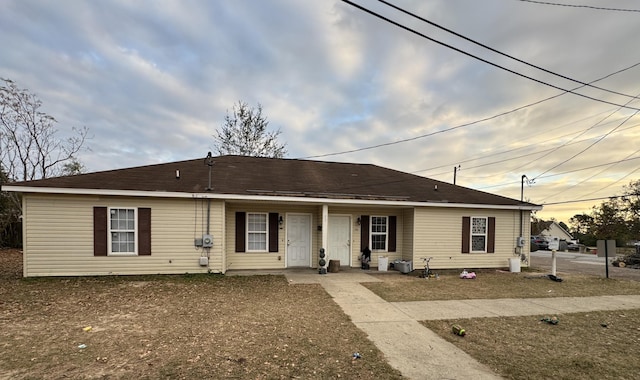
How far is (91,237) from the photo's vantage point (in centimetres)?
945

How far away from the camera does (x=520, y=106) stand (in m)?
12.0

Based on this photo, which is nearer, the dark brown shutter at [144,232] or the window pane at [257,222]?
the dark brown shutter at [144,232]

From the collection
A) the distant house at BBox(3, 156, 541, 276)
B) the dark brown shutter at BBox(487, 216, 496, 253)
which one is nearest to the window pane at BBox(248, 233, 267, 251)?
the distant house at BBox(3, 156, 541, 276)

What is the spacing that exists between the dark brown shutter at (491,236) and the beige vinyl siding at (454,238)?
131 mm

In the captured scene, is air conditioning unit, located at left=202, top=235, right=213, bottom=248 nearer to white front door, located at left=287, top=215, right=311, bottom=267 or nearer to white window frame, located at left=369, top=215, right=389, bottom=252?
white front door, located at left=287, top=215, right=311, bottom=267

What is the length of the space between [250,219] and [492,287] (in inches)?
328

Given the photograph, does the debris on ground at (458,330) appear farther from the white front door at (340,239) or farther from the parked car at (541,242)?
the parked car at (541,242)

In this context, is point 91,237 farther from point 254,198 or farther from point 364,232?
point 364,232

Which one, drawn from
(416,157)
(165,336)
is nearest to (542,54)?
(165,336)

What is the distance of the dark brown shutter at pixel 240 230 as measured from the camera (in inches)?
447

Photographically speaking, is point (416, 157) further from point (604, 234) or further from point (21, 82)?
point (604, 234)

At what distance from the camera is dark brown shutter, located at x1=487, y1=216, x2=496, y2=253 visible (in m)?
12.9

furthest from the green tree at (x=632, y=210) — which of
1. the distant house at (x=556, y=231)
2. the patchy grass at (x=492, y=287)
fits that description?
the patchy grass at (x=492, y=287)

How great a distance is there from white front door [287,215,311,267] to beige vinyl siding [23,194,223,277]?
2.78m
